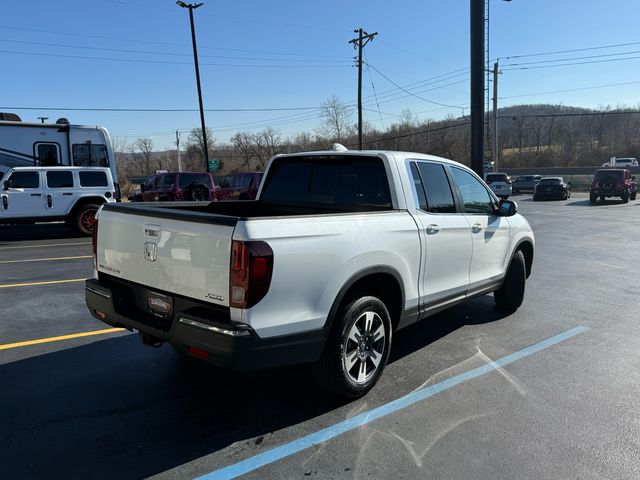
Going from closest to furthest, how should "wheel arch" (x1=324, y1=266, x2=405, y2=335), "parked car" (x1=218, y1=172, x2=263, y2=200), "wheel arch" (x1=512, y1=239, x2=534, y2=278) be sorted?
"wheel arch" (x1=324, y1=266, x2=405, y2=335) → "wheel arch" (x1=512, y1=239, x2=534, y2=278) → "parked car" (x1=218, y1=172, x2=263, y2=200)

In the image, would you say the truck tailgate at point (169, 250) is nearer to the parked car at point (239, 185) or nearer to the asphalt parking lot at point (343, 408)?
the asphalt parking lot at point (343, 408)

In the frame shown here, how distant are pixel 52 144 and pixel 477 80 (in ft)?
42.5

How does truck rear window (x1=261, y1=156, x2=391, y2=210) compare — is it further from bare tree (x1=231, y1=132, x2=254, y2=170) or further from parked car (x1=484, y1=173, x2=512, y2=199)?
bare tree (x1=231, y1=132, x2=254, y2=170)

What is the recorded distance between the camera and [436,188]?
183 inches

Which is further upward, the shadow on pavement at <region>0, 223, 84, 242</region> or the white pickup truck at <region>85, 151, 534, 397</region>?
the white pickup truck at <region>85, 151, 534, 397</region>

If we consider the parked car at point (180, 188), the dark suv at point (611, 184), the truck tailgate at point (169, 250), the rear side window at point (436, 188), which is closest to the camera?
the truck tailgate at point (169, 250)

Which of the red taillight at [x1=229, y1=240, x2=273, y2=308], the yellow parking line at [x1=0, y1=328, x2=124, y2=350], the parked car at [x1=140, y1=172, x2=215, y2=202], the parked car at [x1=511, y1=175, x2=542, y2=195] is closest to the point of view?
the red taillight at [x1=229, y1=240, x2=273, y2=308]

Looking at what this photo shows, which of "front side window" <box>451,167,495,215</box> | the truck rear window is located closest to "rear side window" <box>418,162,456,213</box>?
"front side window" <box>451,167,495,215</box>

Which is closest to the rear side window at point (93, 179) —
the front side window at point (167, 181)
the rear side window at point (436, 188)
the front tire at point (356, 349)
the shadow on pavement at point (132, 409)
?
the front side window at point (167, 181)

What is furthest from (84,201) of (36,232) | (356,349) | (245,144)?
(245,144)

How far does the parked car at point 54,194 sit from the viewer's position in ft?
43.2

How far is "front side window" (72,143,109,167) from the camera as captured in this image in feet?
51.5

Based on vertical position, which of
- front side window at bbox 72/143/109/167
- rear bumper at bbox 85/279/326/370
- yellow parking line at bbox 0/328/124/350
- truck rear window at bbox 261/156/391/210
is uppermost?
front side window at bbox 72/143/109/167

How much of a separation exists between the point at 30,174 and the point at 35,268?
5681 mm
